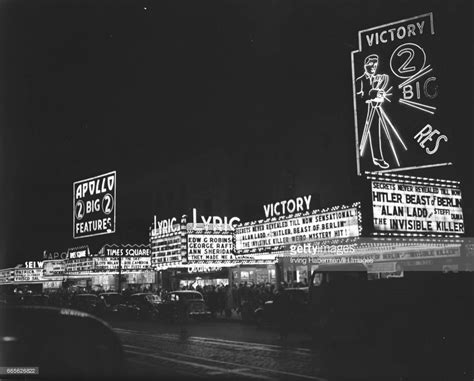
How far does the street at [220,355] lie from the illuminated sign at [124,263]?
32.8m

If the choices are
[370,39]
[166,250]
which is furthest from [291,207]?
[166,250]

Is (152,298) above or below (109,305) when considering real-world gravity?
above

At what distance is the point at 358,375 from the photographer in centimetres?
1153

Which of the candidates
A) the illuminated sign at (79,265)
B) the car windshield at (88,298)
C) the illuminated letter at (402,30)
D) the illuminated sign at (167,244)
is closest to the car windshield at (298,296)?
the illuminated letter at (402,30)

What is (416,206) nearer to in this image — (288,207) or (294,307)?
(294,307)

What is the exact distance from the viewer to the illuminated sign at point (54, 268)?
76.2 meters

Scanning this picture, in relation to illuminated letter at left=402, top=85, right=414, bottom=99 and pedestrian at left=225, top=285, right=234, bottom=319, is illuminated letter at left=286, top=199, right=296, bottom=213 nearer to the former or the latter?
pedestrian at left=225, top=285, right=234, bottom=319

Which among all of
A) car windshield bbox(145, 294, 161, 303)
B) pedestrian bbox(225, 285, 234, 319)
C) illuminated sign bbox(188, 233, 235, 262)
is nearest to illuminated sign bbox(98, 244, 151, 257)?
illuminated sign bbox(188, 233, 235, 262)

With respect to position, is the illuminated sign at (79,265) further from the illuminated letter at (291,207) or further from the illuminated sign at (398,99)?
the illuminated sign at (398,99)

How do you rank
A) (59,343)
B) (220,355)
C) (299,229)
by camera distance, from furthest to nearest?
(299,229)
(220,355)
(59,343)

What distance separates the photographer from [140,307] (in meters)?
31.0

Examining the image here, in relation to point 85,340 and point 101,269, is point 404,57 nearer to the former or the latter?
point 85,340

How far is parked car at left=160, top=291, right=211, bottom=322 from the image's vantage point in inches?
1110

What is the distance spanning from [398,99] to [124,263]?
130 feet
